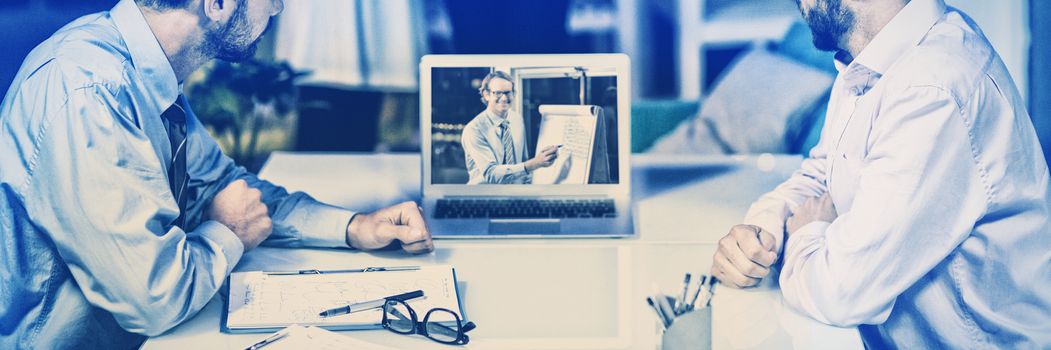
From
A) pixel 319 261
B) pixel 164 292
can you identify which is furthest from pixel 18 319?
pixel 319 261

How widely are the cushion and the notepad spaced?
2.65 feet

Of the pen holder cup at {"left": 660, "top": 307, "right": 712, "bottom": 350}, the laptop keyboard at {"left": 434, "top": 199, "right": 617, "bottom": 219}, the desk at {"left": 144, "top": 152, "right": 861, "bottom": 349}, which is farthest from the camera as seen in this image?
the laptop keyboard at {"left": 434, "top": 199, "right": 617, "bottom": 219}

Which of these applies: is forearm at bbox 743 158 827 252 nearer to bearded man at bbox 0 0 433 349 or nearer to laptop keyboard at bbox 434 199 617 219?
laptop keyboard at bbox 434 199 617 219

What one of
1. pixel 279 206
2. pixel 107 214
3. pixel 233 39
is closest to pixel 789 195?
pixel 279 206

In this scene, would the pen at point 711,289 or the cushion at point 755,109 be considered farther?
the cushion at point 755,109

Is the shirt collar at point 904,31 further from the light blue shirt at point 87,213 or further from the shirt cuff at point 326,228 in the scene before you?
the light blue shirt at point 87,213

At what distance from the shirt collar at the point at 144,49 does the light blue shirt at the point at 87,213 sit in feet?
0.03

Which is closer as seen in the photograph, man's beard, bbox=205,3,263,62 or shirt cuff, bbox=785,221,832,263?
shirt cuff, bbox=785,221,832,263

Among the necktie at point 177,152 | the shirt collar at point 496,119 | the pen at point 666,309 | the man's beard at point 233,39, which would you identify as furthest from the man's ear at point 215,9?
the pen at point 666,309

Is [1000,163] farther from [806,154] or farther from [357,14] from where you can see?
[357,14]

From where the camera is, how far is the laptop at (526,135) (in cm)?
192

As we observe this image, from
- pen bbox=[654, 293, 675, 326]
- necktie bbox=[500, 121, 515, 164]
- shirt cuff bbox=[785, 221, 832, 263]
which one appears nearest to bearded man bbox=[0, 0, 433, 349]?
necktie bbox=[500, 121, 515, 164]

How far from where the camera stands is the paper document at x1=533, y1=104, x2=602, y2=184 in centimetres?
192

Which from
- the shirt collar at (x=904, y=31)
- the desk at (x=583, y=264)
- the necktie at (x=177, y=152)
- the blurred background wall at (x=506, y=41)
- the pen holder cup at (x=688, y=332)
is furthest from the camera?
the blurred background wall at (x=506, y=41)
